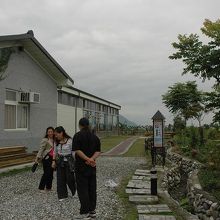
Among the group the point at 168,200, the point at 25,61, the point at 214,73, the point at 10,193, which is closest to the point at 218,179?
the point at 168,200

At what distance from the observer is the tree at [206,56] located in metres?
10.4

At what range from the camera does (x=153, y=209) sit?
→ 338 inches

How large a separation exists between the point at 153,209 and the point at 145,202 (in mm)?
811

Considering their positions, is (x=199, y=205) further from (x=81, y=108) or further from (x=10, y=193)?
(x=81, y=108)

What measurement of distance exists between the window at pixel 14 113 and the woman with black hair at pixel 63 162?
8052mm

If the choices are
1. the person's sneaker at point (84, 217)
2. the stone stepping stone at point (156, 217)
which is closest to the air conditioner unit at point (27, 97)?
the person's sneaker at point (84, 217)

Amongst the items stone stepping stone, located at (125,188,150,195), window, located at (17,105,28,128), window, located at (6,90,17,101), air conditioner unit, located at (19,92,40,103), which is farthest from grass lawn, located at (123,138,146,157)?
stone stepping stone, located at (125,188,150,195)

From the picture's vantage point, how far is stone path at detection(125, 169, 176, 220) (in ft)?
26.4

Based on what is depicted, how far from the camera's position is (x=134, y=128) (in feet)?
221

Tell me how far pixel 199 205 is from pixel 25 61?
12481mm

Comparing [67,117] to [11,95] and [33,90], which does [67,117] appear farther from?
→ [11,95]

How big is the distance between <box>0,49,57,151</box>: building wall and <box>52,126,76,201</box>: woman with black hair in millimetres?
7466

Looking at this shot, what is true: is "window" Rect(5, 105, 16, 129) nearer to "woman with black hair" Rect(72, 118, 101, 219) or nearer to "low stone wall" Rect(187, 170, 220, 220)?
"low stone wall" Rect(187, 170, 220, 220)

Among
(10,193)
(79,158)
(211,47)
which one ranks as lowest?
(10,193)
